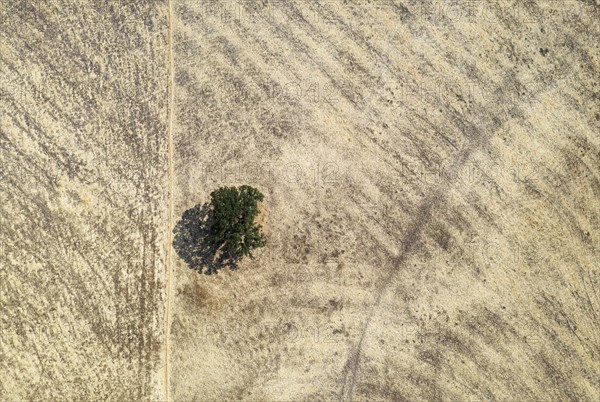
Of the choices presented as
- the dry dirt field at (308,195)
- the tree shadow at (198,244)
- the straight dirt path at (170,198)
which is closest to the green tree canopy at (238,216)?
the tree shadow at (198,244)

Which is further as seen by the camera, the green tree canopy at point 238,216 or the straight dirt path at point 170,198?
the straight dirt path at point 170,198

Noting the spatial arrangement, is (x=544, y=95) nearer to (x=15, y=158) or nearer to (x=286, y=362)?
(x=286, y=362)

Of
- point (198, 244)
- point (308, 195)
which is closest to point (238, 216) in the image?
point (198, 244)

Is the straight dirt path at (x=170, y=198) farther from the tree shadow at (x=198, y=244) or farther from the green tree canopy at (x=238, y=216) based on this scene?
the green tree canopy at (x=238, y=216)

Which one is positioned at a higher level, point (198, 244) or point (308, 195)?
point (308, 195)

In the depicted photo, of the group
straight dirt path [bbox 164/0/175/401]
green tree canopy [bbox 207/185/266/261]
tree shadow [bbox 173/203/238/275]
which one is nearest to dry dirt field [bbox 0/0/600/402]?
straight dirt path [bbox 164/0/175/401]

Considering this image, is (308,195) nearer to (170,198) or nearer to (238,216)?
(238,216)

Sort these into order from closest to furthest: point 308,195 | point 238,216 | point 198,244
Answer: point 238,216, point 198,244, point 308,195
